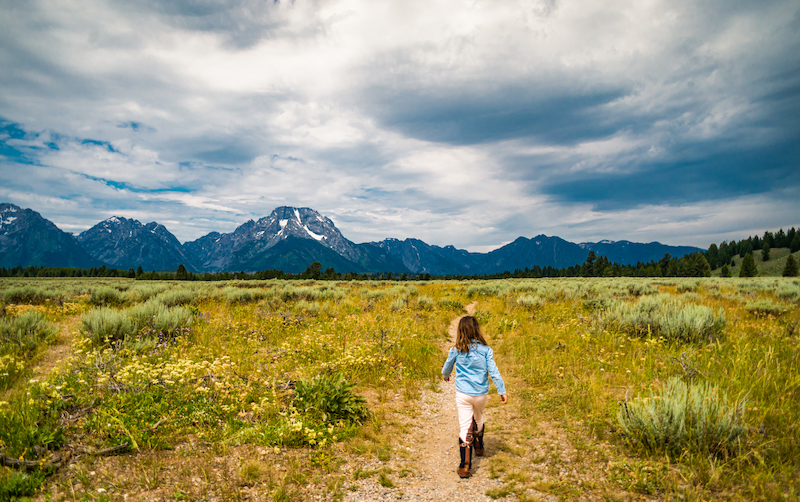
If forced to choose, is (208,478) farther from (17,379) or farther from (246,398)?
(17,379)

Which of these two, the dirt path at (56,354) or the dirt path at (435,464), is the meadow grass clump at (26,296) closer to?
the dirt path at (56,354)

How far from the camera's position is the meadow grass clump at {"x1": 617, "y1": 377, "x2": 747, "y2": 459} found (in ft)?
13.2

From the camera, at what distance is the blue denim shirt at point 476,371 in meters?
5.06

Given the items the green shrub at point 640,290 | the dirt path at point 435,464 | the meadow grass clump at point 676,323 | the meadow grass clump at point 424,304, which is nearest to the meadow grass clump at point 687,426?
the dirt path at point 435,464

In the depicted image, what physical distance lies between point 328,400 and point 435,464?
2.13 m

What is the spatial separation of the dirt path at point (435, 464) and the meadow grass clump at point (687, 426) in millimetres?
2128

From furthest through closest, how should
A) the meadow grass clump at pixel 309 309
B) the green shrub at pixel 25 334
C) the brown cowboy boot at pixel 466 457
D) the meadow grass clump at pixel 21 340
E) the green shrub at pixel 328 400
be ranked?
1. the meadow grass clump at pixel 309 309
2. the green shrub at pixel 25 334
3. the meadow grass clump at pixel 21 340
4. the green shrub at pixel 328 400
5. the brown cowboy boot at pixel 466 457

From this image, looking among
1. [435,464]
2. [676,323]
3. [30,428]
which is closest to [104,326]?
[30,428]

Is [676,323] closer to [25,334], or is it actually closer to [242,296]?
[25,334]

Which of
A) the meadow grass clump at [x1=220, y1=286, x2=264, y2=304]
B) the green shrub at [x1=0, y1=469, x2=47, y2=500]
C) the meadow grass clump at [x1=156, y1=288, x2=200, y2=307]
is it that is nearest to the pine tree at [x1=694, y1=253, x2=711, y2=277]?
the meadow grass clump at [x1=220, y1=286, x2=264, y2=304]

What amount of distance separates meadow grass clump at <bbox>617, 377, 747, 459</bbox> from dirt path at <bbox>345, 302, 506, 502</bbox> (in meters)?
2.13

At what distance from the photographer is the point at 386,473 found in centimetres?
468

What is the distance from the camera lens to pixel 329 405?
588 cm

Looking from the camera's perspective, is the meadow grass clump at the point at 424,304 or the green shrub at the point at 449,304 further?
the green shrub at the point at 449,304
